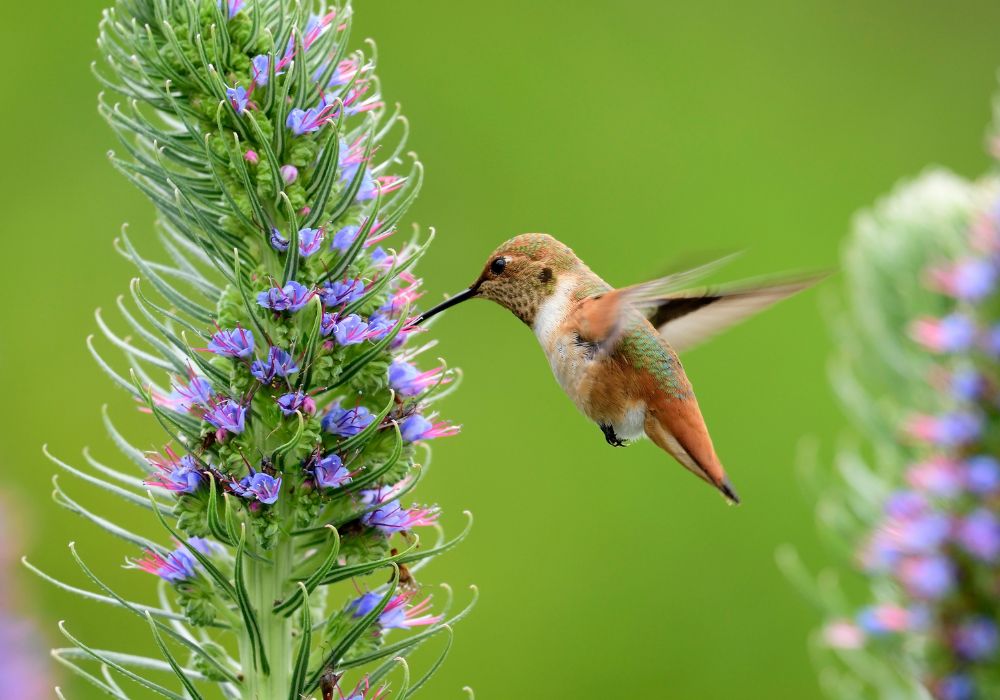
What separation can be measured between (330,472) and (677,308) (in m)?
1.86

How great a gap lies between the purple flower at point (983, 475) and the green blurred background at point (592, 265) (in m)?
3.76

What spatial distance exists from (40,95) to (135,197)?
36.9 inches

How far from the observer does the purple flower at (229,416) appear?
113 inches

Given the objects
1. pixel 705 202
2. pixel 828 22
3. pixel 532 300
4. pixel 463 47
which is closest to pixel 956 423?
pixel 532 300

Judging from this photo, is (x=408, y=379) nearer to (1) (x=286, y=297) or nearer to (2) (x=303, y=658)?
(1) (x=286, y=297)

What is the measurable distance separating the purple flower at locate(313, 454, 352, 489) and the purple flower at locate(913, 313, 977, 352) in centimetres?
255

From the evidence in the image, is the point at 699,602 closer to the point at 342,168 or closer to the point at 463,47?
the point at 463,47

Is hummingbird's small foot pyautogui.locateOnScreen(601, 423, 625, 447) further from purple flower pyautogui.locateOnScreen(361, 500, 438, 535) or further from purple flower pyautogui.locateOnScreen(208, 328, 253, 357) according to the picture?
purple flower pyautogui.locateOnScreen(208, 328, 253, 357)

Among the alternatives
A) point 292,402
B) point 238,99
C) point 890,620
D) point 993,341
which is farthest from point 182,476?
point 993,341

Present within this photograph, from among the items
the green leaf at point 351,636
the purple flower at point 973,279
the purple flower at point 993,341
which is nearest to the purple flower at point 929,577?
the purple flower at point 993,341

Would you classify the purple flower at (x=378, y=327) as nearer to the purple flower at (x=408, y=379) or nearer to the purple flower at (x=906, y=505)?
the purple flower at (x=408, y=379)

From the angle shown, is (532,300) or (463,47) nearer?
(532,300)

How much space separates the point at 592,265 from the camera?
9172 mm

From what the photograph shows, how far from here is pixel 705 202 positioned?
31.3ft
